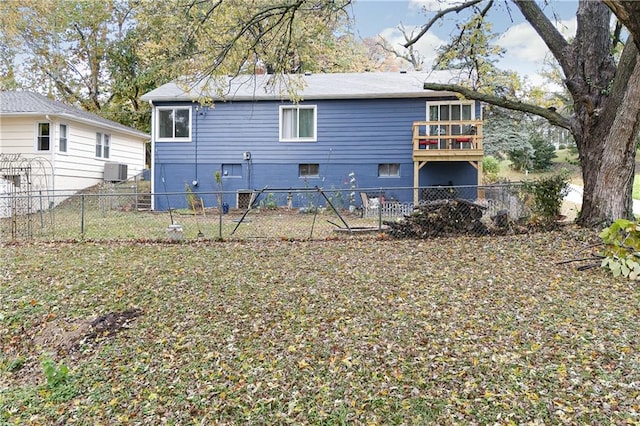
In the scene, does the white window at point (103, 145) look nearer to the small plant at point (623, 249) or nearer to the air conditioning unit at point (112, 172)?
the air conditioning unit at point (112, 172)

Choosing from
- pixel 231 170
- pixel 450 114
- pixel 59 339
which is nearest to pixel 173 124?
pixel 231 170

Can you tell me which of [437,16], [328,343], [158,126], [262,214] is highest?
[437,16]

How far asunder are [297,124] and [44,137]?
29.2 ft

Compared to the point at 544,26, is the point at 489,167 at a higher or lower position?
lower

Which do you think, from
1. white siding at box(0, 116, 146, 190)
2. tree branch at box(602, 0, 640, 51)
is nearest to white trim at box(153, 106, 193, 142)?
white siding at box(0, 116, 146, 190)

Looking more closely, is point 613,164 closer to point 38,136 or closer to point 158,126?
point 158,126

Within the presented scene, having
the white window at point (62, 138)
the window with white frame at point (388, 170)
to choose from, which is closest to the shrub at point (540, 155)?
the window with white frame at point (388, 170)

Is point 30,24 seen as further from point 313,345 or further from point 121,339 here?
point 313,345

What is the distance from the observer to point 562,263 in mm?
5297

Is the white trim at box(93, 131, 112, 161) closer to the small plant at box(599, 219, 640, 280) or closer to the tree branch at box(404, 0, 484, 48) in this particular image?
the tree branch at box(404, 0, 484, 48)

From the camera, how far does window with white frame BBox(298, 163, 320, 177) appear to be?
14602 mm

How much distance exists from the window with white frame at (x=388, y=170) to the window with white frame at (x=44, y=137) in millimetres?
11706

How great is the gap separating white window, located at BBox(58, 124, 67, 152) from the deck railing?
12448 millimetres

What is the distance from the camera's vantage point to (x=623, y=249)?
15.7ft
